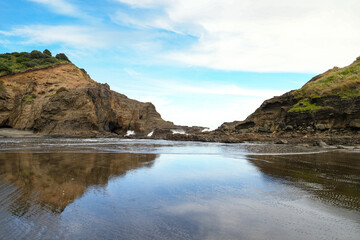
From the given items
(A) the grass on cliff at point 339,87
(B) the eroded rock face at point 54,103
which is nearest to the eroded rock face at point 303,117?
(A) the grass on cliff at point 339,87

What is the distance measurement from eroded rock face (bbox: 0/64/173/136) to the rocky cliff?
31.8 meters

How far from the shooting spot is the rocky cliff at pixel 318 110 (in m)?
36.2

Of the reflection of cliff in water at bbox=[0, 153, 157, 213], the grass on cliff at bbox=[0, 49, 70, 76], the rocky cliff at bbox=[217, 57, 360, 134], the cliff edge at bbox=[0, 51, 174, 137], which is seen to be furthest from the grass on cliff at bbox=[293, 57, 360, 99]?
the grass on cliff at bbox=[0, 49, 70, 76]

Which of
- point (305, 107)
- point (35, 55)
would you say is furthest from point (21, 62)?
point (305, 107)

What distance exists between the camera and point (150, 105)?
9062 cm

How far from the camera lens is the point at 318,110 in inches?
1560

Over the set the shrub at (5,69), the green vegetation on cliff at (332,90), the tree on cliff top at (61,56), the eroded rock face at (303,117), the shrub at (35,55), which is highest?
the tree on cliff top at (61,56)

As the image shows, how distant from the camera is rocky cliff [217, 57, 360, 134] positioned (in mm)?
36219

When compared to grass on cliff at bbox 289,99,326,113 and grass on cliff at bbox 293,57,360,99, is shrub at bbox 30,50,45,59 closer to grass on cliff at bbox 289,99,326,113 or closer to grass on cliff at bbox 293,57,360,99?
grass on cliff at bbox 289,99,326,113

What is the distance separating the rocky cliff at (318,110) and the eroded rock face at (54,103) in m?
31.8

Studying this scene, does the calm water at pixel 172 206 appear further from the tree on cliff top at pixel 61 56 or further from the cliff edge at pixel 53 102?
the tree on cliff top at pixel 61 56

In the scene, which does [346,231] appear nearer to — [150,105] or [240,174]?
[240,174]

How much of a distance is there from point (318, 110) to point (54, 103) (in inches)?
1859

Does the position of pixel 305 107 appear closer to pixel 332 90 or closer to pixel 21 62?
pixel 332 90
